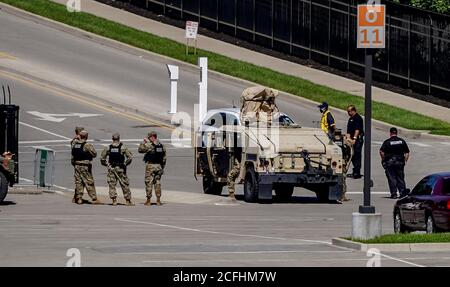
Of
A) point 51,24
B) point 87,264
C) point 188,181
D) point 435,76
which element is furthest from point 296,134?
point 51,24

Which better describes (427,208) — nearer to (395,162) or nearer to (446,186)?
(446,186)

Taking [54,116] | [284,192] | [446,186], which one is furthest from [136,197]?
[54,116]

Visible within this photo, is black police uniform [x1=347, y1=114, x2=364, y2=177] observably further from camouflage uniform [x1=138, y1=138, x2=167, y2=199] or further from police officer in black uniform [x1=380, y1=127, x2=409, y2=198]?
camouflage uniform [x1=138, y1=138, x2=167, y2=199]

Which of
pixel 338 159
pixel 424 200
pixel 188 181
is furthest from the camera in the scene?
pixel 188 181

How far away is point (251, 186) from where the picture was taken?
34.6 metres

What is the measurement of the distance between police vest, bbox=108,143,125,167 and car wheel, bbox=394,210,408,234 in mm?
8420

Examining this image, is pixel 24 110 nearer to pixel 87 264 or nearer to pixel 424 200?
pixel 424 200

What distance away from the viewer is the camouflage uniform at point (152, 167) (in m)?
34.4

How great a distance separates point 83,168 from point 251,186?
412 centimetres

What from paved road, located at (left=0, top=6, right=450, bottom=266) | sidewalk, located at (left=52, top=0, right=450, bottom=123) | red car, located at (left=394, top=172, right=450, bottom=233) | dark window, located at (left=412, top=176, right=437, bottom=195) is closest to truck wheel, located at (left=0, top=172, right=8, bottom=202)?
paved road, located at (left=0, top=6, right=450, bottom=266)

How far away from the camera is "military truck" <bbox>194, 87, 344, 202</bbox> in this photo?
34.1 m

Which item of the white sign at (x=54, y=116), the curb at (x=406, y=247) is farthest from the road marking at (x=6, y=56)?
the curb at (x=406, y=247)
